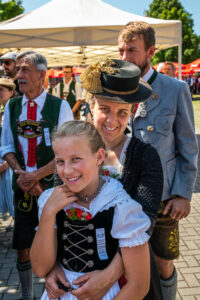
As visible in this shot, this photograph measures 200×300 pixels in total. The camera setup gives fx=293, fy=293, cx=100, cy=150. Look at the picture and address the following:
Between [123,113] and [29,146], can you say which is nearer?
[123,113]

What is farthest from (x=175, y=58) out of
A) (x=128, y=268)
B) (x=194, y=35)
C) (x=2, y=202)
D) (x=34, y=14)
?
(x=128, y=268)

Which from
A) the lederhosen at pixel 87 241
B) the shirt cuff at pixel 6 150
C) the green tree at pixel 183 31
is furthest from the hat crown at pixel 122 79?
the green tree at pixel 183 31

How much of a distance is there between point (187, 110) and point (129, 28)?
0.71 meters

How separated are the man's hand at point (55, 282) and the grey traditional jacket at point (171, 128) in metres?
1.00

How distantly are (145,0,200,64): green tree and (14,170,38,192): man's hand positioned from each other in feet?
117

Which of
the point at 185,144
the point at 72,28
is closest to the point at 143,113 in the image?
the point at 185,144

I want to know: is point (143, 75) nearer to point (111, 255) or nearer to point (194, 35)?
point (111, 255)

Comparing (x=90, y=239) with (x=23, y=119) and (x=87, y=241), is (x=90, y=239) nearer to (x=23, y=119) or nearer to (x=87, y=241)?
(x=87, y=241)

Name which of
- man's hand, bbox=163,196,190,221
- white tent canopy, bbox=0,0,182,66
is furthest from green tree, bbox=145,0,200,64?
man's hand, bbox=163,196,190,221

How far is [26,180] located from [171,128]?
4.29 feet

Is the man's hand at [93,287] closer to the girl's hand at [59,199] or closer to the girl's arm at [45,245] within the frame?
the girl's arm at [45,245]

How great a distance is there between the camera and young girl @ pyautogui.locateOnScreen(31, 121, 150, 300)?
1.28 metres

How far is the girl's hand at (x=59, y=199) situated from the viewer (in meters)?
1.30

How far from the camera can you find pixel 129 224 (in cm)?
128
